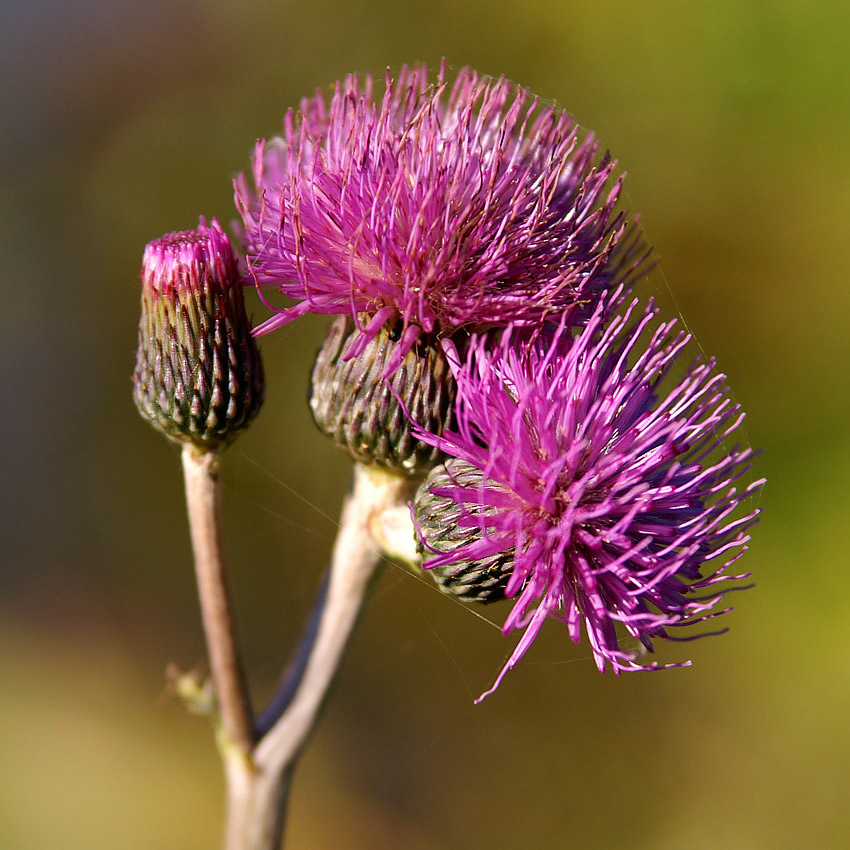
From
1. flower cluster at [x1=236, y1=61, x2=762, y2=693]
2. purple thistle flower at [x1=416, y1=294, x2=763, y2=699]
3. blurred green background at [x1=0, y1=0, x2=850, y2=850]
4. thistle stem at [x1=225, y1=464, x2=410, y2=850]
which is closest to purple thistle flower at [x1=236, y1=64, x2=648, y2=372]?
flower cluster at [x1=236, y1=61, x2=762, y2=693]

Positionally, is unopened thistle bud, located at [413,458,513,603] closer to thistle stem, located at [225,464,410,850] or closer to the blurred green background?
thistle stem, located at [225,464,410,850]

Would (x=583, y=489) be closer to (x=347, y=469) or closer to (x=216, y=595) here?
(x=216, y=595)

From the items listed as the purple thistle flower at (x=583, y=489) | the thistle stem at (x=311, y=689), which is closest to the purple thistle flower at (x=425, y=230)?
the purple thistle flower at (x=583, y=489)

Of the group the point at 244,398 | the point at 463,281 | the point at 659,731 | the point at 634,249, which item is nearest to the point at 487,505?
the point at 463,281

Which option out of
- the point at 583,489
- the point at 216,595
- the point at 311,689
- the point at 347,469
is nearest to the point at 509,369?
the point at 583,489

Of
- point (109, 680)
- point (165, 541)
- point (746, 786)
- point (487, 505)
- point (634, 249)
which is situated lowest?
point (109, 680)

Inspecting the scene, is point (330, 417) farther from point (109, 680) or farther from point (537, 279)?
point (109, 680)
